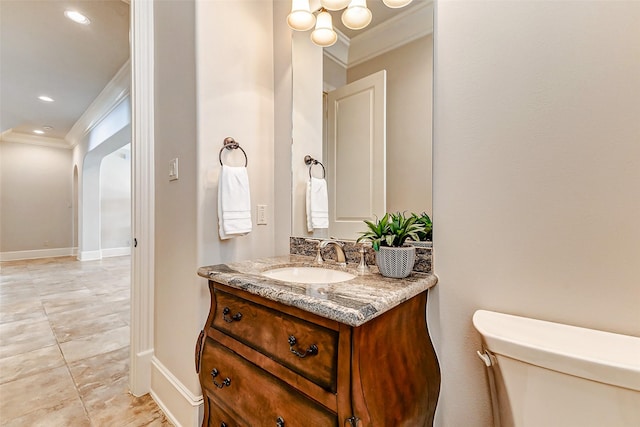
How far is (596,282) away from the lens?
0.73 metres

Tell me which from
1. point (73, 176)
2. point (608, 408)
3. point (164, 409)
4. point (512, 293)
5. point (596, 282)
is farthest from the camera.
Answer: point (73, 176)

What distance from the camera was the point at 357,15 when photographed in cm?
124

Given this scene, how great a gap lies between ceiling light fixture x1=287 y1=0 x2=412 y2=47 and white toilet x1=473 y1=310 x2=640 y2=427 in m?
1.31

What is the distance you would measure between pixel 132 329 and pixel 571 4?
2376 mm

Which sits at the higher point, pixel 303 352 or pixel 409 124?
pixel 409 124

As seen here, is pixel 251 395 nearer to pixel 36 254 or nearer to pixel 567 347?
pixel 567 347

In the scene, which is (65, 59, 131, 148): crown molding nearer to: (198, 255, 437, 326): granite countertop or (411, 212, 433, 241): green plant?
(198, 255, 437, 326): granite countertop

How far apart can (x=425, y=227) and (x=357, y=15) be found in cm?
99

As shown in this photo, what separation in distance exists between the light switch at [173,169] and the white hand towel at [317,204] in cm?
69

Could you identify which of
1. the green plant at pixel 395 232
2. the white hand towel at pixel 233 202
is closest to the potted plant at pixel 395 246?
the green plant at pixel 395 232

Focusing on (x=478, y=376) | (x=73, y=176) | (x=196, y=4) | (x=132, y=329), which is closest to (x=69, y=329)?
(x=132, y=329)

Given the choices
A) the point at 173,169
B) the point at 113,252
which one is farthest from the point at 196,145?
the point at 113,252

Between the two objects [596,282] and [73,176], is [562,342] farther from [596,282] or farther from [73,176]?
[73,176]

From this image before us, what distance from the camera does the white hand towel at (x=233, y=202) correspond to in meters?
1.25
